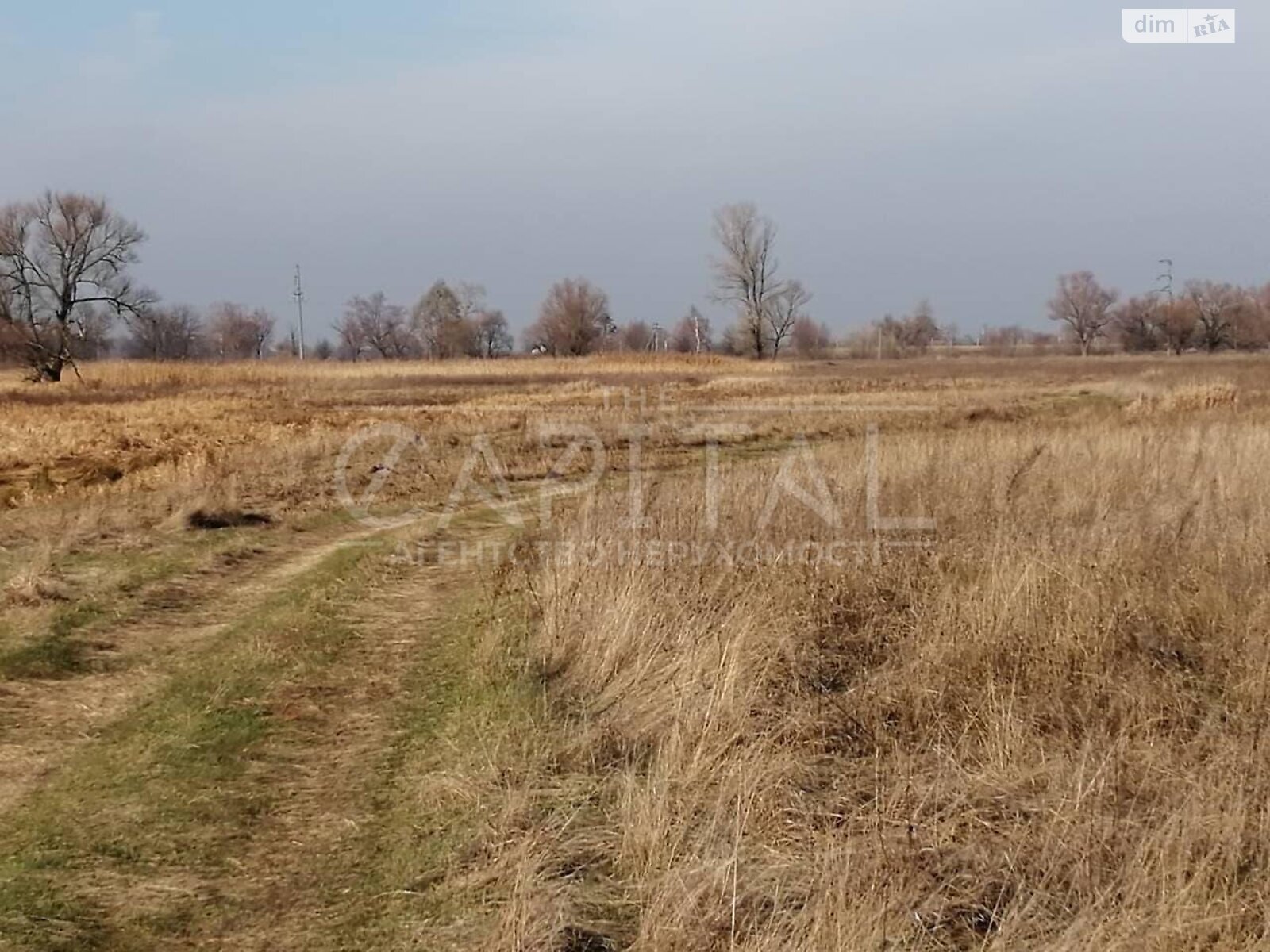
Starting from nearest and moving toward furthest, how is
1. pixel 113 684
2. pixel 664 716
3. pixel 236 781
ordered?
1. pixel 236 781
2. pixel 664 716
3. pixel 113 684

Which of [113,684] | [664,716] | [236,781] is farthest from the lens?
[113,684]

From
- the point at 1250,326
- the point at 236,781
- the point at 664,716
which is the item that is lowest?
the point at 236,781

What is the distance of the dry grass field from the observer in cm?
373

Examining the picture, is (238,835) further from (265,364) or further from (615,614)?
(265,364)

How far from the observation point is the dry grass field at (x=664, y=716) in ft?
12.2

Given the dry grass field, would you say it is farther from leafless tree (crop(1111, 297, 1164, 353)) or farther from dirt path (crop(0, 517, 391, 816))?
leafless tree (crop(1111, 297, 1164, 353))

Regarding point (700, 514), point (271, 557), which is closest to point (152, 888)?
point (700, 514)

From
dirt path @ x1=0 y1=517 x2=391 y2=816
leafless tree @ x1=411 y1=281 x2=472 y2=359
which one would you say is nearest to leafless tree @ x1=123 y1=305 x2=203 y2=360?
leafless tree @ x1=411 y1=281 x2=472 y2=359

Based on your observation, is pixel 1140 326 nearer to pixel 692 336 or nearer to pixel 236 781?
pixel 692 336

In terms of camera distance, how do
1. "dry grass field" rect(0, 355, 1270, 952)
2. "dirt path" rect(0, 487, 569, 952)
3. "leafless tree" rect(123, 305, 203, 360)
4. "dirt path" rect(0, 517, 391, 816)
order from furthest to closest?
"leafless tree" rect(123, 305, 203, 360)
"dirt path" rect(0, 517, 391, 816)
"dirt path" rect(0, 487, 569, 952)
"dry grass field" rect(0, 355, 1270, 952)

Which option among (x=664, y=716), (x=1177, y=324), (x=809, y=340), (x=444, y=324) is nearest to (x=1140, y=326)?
(x=1177, y=324)

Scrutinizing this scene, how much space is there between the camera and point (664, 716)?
5379 millimetres

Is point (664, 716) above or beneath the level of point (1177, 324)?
beneath

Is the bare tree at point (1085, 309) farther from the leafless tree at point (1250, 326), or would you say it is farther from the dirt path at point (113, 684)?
the dirt path at point (113, 684)
